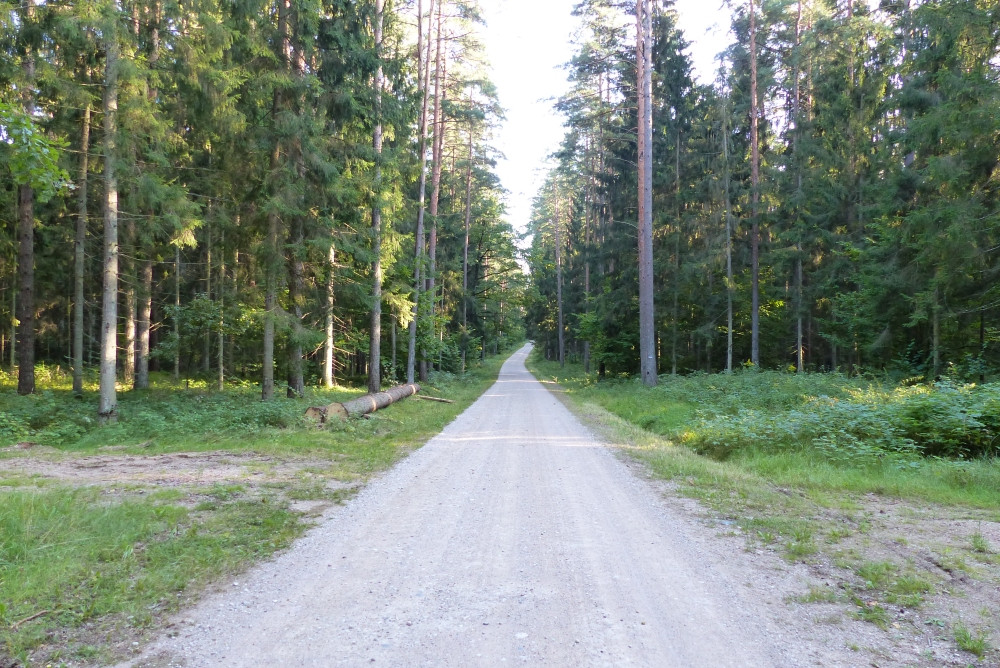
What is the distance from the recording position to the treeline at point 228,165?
416 inches

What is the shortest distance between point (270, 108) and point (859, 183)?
21966 mm

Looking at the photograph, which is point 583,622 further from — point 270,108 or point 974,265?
point 974,265

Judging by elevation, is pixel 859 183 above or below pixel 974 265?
above

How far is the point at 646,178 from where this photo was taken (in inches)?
779

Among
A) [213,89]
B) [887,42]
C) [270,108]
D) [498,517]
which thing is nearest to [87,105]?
[213,89]

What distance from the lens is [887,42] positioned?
19.5 meters

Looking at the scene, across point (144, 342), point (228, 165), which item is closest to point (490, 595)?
point (228, 165)

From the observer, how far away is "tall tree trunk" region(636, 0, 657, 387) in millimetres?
19266

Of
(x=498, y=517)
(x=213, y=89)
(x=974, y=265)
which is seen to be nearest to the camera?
(x=498, y=517)

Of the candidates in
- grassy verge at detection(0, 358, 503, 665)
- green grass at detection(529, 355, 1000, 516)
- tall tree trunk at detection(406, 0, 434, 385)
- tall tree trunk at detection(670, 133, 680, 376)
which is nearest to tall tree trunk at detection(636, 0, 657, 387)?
green grass at detection(529, 355, 1000, 516)

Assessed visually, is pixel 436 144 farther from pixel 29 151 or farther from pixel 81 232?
pixel 29 151

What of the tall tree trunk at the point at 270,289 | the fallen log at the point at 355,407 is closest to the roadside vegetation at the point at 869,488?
the fallen log at the point at 355,407

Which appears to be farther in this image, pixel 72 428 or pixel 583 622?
pixel 72 428

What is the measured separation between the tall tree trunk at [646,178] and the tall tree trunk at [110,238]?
15587 millimetres
